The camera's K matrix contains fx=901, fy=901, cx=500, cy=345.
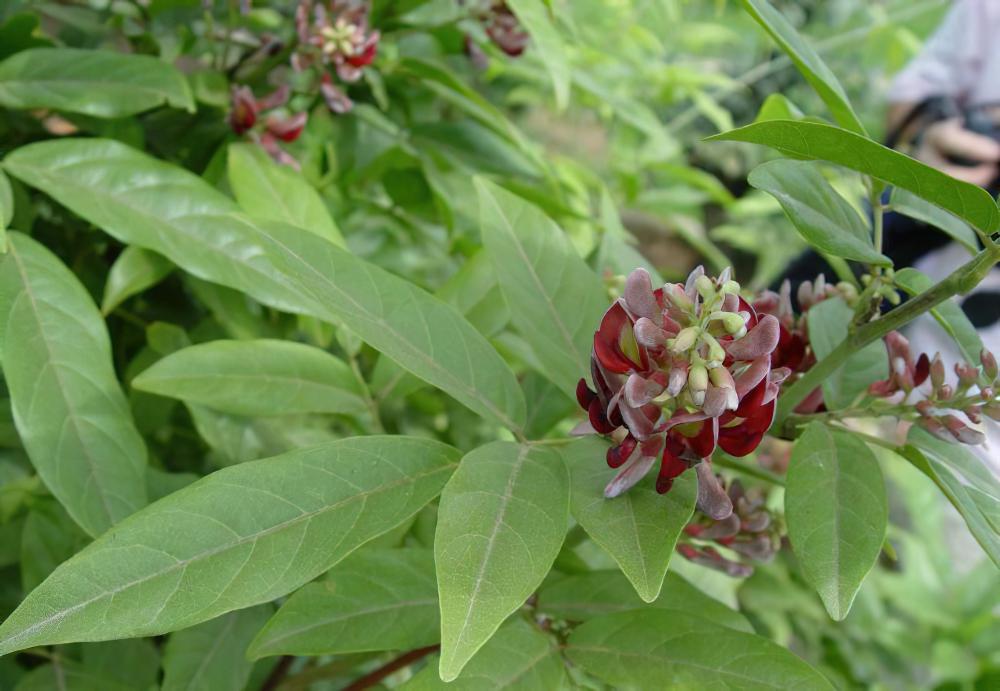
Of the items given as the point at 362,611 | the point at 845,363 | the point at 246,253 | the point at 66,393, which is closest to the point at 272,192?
the point at 246,253

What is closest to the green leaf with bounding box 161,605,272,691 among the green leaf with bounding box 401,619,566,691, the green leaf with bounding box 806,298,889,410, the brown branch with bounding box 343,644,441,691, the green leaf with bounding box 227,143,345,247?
the brown branch with bounding box 343,644,441,691

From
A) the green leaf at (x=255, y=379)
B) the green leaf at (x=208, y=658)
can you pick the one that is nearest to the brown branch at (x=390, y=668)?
the green leaf at (x=208, y=658)

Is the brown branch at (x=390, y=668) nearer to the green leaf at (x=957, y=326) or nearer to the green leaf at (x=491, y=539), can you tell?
the green leaf at (x=491, y=539)

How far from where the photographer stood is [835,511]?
0.51 meters

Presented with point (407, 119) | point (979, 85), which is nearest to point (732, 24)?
point (979, 85)

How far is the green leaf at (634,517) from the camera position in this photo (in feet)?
1.42

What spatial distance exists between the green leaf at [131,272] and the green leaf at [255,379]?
0.10m

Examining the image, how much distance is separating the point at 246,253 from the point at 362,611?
11.3 inches

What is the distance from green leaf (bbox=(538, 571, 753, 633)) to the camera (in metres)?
0.59

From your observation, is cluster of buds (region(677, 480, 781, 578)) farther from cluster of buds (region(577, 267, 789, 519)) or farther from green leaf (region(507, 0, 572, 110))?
green leaf (region(507, 0, 572, 110))

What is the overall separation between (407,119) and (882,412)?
640 millimetres

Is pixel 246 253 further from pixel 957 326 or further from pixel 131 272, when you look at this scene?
pixel 957 326

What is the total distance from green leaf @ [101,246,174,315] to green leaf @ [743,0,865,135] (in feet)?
1.60

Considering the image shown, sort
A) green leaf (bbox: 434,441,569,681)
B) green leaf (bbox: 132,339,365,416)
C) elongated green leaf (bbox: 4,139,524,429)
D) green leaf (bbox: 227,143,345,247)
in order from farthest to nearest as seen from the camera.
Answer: green leaf (bbox: 227,143,345,247), green leaf (bbox: 132,339,365,416), elongated green leaf (bbox: 4,139,524,429), green leaf (bbox: 434,441,569,681)
